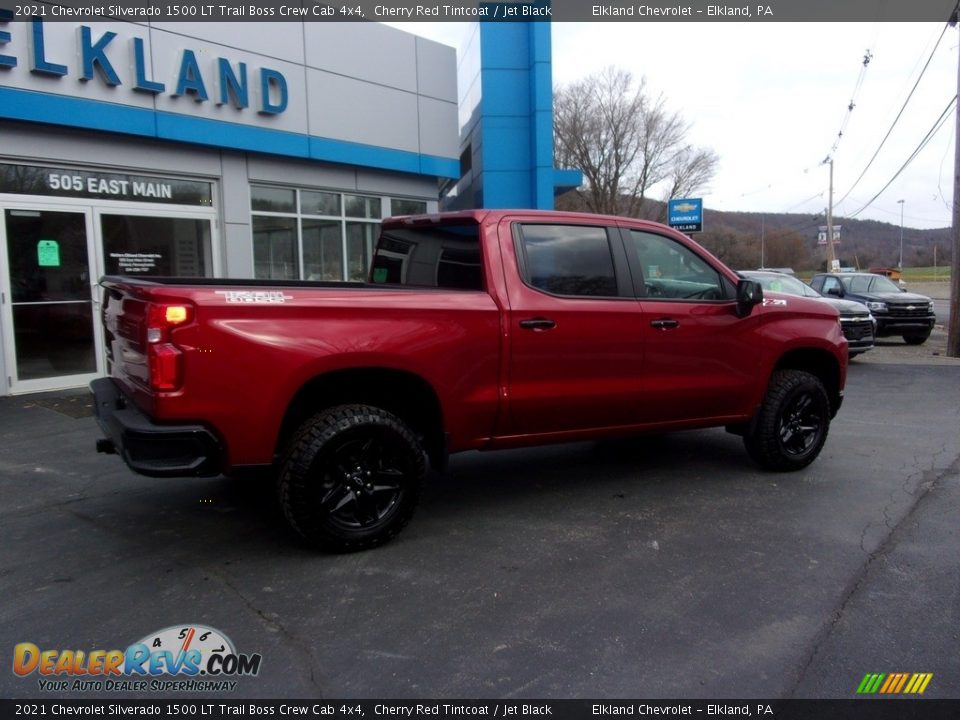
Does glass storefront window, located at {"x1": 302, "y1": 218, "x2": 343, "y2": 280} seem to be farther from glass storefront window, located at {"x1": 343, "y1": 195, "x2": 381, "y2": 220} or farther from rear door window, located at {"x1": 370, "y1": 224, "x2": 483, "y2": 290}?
rear door window, located at {"x1": 370, "y1": 224, "x2": 483, "y2": 290}

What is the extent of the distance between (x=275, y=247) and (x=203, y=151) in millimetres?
1801

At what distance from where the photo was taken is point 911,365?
1238cm

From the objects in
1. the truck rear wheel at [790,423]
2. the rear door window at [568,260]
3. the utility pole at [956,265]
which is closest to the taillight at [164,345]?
the rear door window at [568,260]

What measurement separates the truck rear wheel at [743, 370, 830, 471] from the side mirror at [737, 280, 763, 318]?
2.29ft

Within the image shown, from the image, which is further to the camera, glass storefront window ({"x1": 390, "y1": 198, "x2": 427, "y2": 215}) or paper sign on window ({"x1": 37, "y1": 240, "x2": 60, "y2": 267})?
glass storefront window ({"x1": 390, "y1": 198, "x2": 427, "y2": 215})

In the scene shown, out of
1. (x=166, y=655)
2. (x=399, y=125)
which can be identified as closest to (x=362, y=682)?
(x=166, y=655)

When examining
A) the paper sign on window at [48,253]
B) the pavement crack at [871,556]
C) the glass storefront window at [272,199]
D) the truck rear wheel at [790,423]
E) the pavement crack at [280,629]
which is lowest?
the pavement crack at [871,556]

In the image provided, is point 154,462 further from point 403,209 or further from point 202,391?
point 403,209

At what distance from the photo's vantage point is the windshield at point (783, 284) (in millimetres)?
13273

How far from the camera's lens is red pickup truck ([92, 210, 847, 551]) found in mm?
3521

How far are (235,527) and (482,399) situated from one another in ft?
5.67

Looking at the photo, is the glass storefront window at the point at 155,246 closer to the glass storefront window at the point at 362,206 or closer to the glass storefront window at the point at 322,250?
the glass storefront window at the point at 322,250

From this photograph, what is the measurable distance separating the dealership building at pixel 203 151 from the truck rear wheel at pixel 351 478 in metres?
6.91

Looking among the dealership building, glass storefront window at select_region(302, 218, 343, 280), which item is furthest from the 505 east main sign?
glass storefront window at select_region(302, 218, 343, 280)
